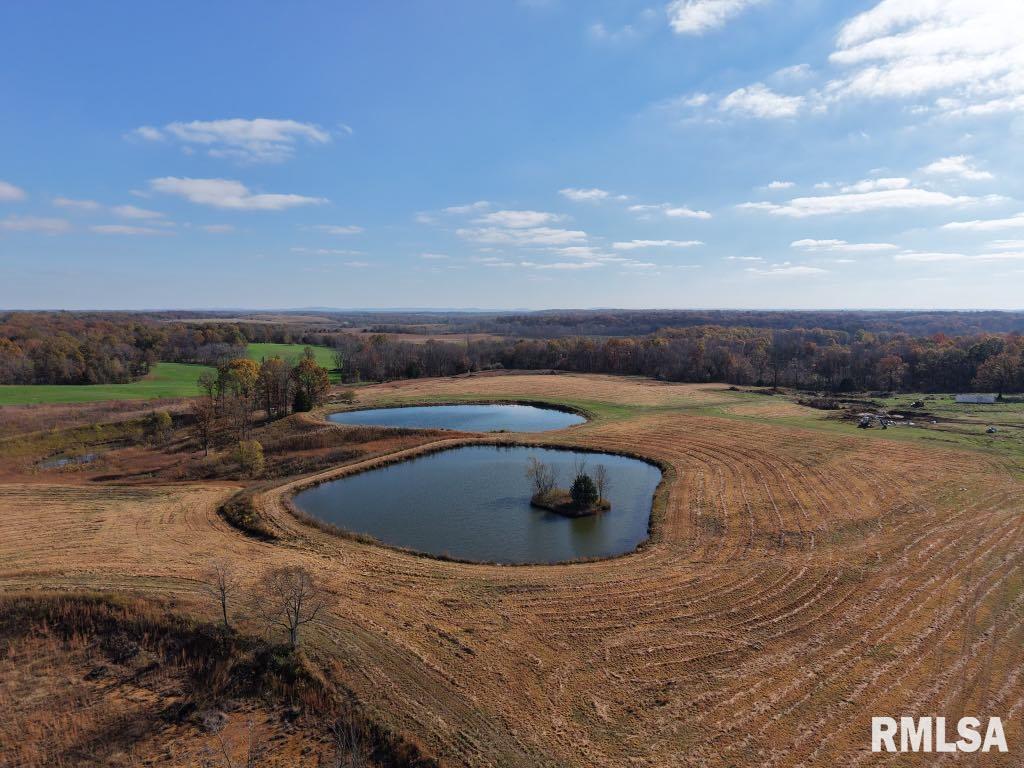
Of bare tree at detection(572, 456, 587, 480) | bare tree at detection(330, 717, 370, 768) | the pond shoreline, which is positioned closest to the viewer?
bare tree at detection(330, 717, 370, 768)

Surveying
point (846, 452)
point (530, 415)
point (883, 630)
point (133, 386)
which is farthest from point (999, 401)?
point (133, 386)

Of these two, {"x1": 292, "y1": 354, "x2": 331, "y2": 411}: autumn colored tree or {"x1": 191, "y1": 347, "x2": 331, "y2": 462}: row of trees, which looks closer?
{"x1": 191, "y1": 347, "x2": 331, "y2": 462}: row of trees

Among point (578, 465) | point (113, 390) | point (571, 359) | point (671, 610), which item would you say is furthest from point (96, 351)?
point (671, 610)

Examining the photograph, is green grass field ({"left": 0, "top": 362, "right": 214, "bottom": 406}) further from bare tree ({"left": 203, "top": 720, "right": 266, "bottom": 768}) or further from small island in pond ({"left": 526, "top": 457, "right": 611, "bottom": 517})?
bare tree ({"left": 203, "top": 720, "right": 266, "bottom": 768})

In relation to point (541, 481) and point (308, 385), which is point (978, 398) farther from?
point (308, 385)

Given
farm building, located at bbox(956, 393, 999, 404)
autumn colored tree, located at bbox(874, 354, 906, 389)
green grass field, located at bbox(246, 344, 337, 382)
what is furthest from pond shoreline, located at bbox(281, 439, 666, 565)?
green grass field, located at bbox(246, 344, 337, 382)
